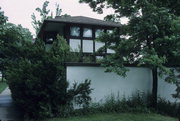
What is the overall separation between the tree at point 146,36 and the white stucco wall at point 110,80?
1.75ft

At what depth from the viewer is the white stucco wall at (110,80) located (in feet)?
30.1

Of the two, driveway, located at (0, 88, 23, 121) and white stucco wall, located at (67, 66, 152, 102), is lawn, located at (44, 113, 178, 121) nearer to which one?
white stucco wall, located at (67, 66, 152, 102)

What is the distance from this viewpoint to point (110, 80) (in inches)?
384

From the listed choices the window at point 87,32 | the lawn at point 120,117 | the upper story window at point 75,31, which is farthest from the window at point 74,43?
the lawn at point 120,117

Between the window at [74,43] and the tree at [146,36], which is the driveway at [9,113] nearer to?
the tree at [146,36]

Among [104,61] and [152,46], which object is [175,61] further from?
[104,61]

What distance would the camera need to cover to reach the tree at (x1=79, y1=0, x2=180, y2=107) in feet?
27.7

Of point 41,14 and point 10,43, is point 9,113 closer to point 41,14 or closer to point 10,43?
point 10,43

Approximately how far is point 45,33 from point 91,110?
13023 millimetres

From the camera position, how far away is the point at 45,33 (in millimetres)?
20391

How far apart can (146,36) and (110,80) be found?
2371 millimetres

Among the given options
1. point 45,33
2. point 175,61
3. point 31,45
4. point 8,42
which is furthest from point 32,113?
point 45,33

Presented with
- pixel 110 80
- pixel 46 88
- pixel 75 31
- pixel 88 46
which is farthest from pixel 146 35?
pixel 75 31

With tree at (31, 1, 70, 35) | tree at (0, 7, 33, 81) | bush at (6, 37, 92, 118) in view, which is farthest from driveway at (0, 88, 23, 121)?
tree at (31, 1, 70, 35)
